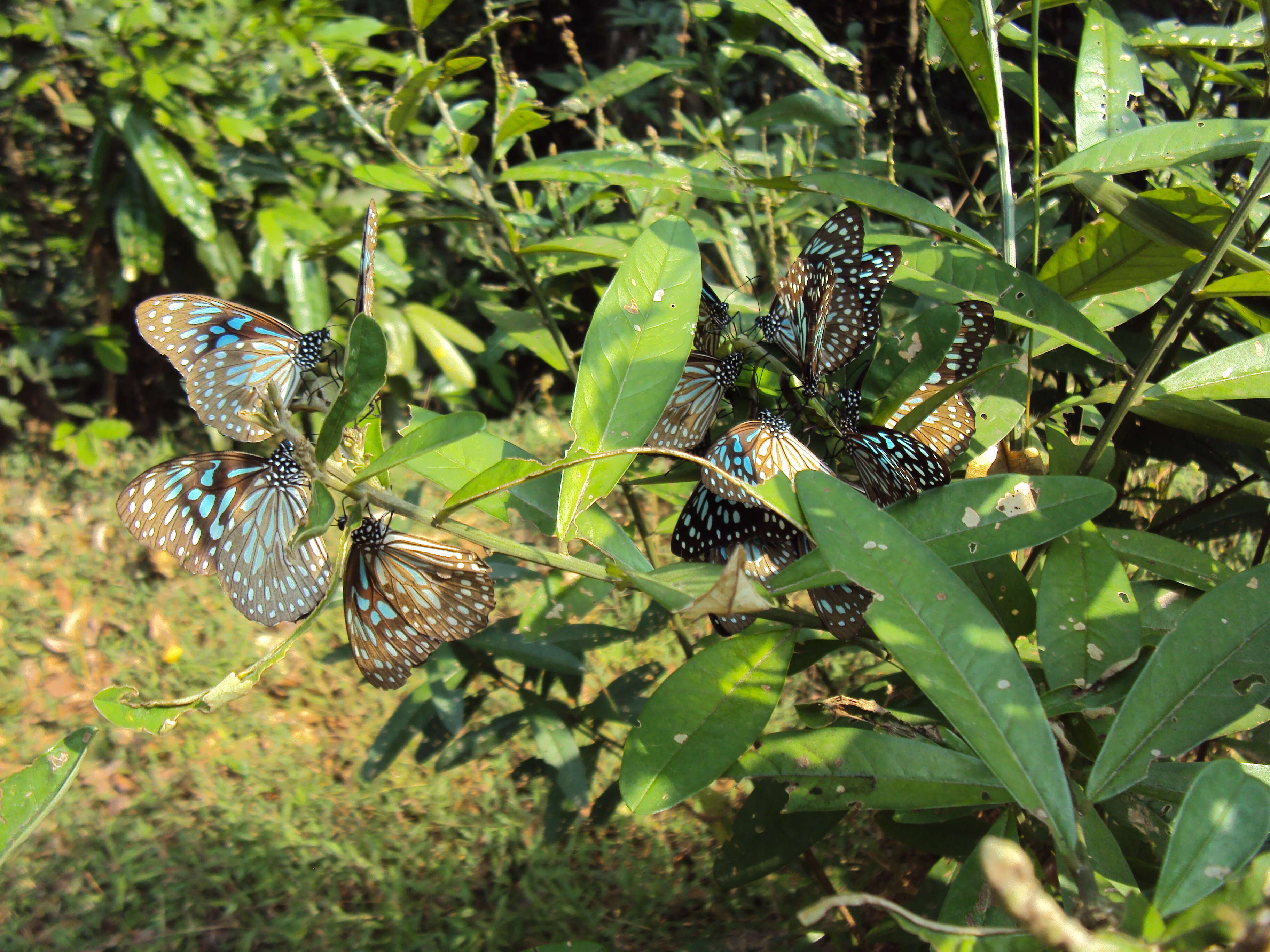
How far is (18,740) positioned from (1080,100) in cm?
348

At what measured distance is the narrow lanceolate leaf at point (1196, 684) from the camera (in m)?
0.64

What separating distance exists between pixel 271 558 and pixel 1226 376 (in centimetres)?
92

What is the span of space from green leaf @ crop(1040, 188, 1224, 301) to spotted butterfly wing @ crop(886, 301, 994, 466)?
121 mm

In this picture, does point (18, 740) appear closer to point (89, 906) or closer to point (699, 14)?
point (89, 906)

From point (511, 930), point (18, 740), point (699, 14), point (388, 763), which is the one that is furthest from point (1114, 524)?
point (18, 740)

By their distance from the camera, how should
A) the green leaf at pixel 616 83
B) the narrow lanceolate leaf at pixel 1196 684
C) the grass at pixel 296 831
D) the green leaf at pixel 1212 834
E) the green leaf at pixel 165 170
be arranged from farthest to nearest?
the green leaf at pixel 165 170, the grass at pixel 296 831, the green leaf at pixel 616 83, the narrow lanceolate leaf at pixel 1196 684, the green leaf at pixel 1212 834

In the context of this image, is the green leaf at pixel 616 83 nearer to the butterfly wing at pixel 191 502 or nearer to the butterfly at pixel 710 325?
the butterfly at pixel 710 325

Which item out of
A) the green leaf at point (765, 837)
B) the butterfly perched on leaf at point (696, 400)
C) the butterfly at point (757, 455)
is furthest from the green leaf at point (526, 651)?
the butterfly at point (757, 455)

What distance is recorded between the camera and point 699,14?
4.66 ft

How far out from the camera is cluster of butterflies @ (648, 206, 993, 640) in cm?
75

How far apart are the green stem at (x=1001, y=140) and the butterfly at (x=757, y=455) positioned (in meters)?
0.34

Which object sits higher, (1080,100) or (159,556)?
(1080,100)

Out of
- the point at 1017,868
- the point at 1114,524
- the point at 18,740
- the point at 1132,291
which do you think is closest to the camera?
the point at 1017,868

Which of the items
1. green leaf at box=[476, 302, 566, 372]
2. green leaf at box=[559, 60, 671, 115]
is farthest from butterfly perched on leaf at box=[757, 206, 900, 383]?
green leaf at box=[559, 60, 671, 115]
